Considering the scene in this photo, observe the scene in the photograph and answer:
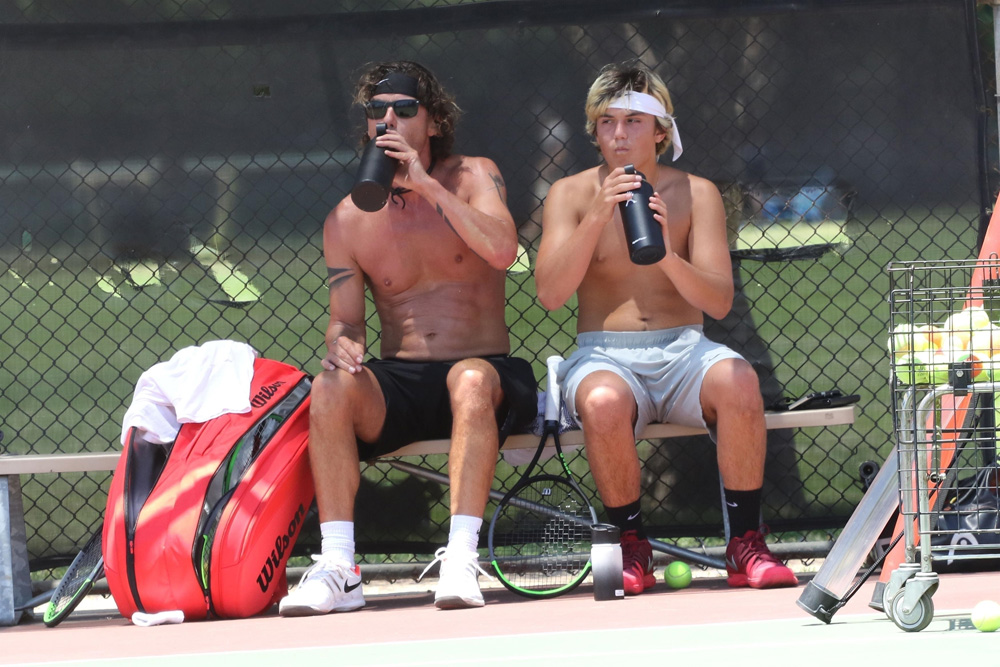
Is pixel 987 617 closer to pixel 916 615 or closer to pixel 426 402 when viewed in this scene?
pixel 916 615

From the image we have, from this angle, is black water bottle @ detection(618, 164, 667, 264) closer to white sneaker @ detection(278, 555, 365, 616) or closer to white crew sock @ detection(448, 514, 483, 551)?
white crew sock @ detection(448, 514, 483, 551)

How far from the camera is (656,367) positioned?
10.6ft

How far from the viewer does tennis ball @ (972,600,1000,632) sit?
2.01m

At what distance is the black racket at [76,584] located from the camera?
10.3 feet

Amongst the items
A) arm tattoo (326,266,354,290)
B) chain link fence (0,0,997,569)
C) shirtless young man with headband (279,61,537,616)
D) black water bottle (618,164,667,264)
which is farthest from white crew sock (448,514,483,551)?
chain link fence (0,0,997,569)

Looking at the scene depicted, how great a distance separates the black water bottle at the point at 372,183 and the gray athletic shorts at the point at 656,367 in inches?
29.2

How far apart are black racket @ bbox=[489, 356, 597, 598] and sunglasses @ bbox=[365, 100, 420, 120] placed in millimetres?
863

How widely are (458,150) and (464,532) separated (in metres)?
1.55

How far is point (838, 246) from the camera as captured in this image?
12.8 feet

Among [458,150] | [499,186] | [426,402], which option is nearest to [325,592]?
[426,402]

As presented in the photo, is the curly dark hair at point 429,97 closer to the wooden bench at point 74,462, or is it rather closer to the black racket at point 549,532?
the black racket at point 549,532

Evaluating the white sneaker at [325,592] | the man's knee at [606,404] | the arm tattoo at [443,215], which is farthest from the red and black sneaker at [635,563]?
the arm tattoo at [443,215]

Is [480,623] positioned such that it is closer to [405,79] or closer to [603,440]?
[603,440]

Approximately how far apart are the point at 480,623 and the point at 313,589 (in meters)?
0.53
